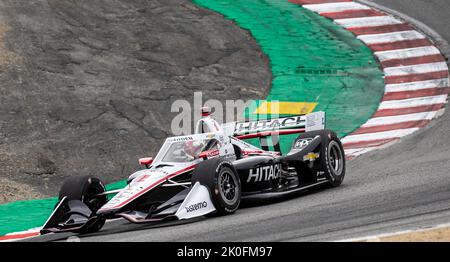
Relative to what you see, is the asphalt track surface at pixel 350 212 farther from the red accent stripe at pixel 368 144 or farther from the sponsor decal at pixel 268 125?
the sponsor decal at pixel 268 125

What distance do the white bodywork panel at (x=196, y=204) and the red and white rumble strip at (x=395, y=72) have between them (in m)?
4.52

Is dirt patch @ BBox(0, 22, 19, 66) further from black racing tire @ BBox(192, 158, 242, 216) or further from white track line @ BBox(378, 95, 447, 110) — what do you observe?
black racing tire @ BBox(192, 158, 242, 216)

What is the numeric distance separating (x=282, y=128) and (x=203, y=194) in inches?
91.2

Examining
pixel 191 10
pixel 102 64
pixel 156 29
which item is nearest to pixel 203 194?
pixel 102 64

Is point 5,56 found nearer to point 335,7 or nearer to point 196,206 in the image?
point 196,206

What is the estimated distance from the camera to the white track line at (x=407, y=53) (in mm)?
18688

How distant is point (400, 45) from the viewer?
1925 cm

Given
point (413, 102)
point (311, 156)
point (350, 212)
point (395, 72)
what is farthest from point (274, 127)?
point (395, 72)

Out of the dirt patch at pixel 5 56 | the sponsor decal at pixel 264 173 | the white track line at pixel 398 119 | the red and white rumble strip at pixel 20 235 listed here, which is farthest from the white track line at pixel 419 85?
the red and white rumble strip at pixel 20 235

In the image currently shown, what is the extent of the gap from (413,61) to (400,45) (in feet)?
3.09

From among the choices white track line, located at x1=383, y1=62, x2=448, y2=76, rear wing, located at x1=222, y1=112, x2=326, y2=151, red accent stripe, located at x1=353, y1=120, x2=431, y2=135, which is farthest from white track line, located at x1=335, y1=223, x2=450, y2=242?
white track line, located at x1=383, y1=62, x2=448, y2=76

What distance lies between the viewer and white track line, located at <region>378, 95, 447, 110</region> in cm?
1619

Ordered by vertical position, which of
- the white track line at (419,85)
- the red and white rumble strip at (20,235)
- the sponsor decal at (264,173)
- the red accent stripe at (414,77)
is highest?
the red accent stripe at (414,77)

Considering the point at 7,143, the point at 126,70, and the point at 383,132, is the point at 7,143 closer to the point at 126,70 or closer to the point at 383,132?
the point at 126,70
